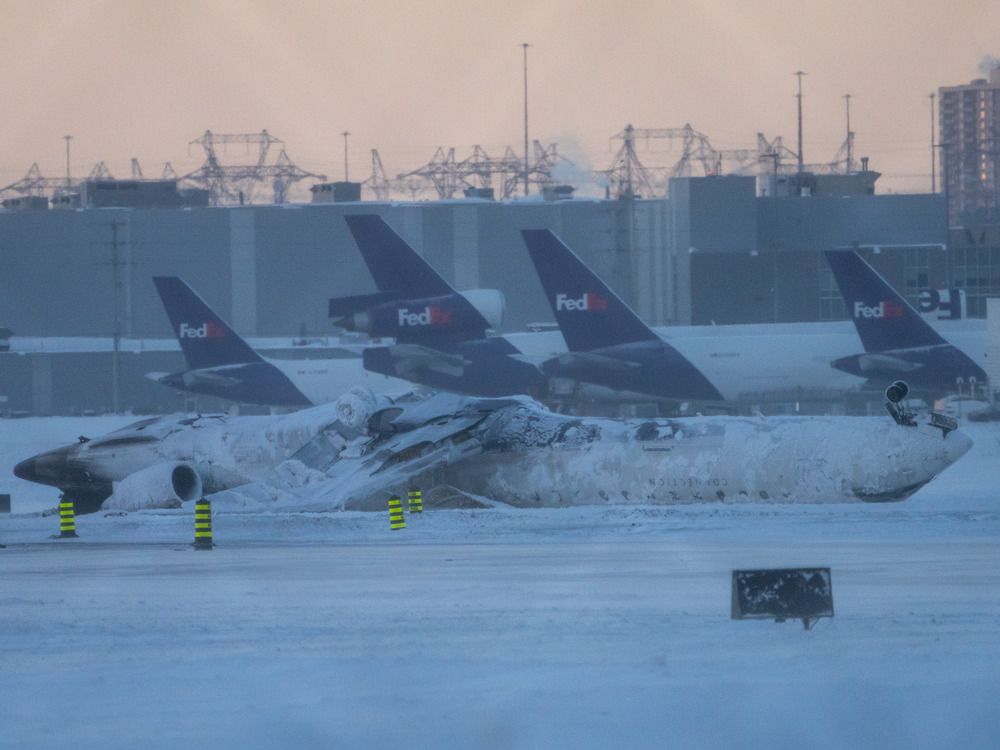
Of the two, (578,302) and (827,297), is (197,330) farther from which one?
(827,297)

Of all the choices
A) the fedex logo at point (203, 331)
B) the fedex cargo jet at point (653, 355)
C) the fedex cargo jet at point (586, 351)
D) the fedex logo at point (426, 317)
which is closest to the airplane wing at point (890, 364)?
the fedex cargo jet at point (653, 355)

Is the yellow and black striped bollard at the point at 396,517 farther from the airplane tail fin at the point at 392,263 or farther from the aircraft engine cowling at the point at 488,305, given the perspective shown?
the aircraft engine cowling at the point at 488,305

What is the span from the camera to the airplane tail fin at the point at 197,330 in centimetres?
6488

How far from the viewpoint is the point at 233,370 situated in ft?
217

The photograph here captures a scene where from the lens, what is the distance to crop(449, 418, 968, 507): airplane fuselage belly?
25891mm

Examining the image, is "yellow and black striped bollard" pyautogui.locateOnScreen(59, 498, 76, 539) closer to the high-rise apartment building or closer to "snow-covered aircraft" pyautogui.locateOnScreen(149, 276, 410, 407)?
"snow-covered aircraft" pyautogui.locateOnScreen(149, 276, 410, 407)

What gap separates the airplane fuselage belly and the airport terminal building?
2785 inches

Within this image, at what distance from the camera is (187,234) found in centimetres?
11262

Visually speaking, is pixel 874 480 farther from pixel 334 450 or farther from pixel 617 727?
pixel 617 727

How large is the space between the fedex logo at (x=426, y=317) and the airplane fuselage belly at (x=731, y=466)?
34.5 metres

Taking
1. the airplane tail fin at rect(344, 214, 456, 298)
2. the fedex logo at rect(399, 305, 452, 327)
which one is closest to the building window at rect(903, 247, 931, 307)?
the airplane tail fin at rect(344, 214, 456, 298)

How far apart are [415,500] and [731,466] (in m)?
5.24

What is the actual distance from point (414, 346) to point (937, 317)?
27177 millimetres

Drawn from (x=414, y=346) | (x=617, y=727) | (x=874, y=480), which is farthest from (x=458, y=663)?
(x=414, y=346)
